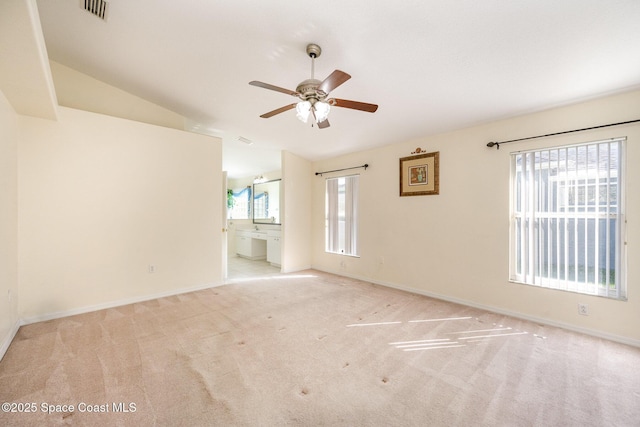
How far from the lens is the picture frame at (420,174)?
398cm

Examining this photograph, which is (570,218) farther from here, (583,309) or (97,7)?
(97,7)

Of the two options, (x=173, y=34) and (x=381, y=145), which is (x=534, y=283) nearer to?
(x=381, y=145)

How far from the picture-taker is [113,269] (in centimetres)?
362

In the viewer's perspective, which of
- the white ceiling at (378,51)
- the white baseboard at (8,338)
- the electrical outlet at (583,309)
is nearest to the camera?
the white ceiling at (378,51)

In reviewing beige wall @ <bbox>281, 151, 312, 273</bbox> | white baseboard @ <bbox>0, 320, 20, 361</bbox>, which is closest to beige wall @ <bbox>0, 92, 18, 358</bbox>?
white baseboard @ <bbox>0, 320, 20, 361</bbox>

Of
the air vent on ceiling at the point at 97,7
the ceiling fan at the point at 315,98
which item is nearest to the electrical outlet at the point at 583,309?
the ceiling fan at the point at 315,98

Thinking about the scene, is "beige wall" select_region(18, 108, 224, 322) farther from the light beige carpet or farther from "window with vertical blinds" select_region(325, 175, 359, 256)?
"window with vertical blinds" select_region(325, 175, 359, 256)

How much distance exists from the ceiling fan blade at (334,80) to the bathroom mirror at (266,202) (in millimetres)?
4896

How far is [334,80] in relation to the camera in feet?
6.38

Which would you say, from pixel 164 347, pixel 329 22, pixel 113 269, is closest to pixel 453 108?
pixel 329 22

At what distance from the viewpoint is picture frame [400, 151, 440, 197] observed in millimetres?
3977

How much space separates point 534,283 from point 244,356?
3454 millimetres

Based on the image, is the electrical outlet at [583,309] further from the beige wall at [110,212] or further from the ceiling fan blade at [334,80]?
the beige wall at [110,212]

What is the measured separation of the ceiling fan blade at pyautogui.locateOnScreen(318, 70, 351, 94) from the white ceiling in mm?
583
